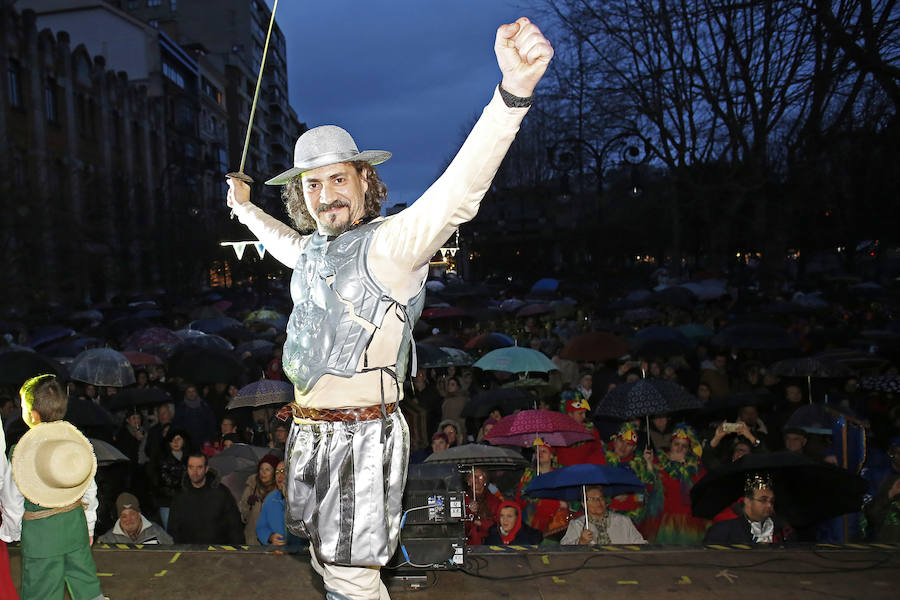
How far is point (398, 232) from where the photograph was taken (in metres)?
2.76

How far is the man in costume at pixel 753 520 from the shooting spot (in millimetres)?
5309

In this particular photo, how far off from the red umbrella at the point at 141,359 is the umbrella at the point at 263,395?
3.43 metres

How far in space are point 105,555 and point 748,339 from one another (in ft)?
33.1

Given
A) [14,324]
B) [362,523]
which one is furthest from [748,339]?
[14,324]

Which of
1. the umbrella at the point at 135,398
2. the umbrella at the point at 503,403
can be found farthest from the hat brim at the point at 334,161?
the umbrella at the point at 135,398

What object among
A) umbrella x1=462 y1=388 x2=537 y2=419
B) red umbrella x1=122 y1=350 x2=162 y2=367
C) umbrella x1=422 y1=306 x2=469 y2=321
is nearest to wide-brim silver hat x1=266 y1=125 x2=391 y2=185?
umbrella x1=462 y1=388 x2=537 y2=419

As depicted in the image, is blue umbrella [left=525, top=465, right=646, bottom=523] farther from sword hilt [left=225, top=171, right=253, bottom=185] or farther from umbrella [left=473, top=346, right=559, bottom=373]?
umbrella [left=473, top=346, right=559, bottom=373]

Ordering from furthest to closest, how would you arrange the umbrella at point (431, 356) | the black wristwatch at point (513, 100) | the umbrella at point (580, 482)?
the umbrella at point (431, 356), the umbrella at point (580, 482), the black wristwatch at point (513, 100)

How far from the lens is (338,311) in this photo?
2934 millimetres

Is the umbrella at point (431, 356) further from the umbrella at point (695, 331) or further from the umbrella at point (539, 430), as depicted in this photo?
the umbrella at point (695, 331)

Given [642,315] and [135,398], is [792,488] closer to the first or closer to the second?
[135,398]

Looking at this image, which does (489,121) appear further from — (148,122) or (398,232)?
(148,122)

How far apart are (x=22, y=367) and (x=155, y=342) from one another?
3.96m

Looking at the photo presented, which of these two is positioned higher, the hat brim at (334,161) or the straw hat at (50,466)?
the hat brim at (334,161)
